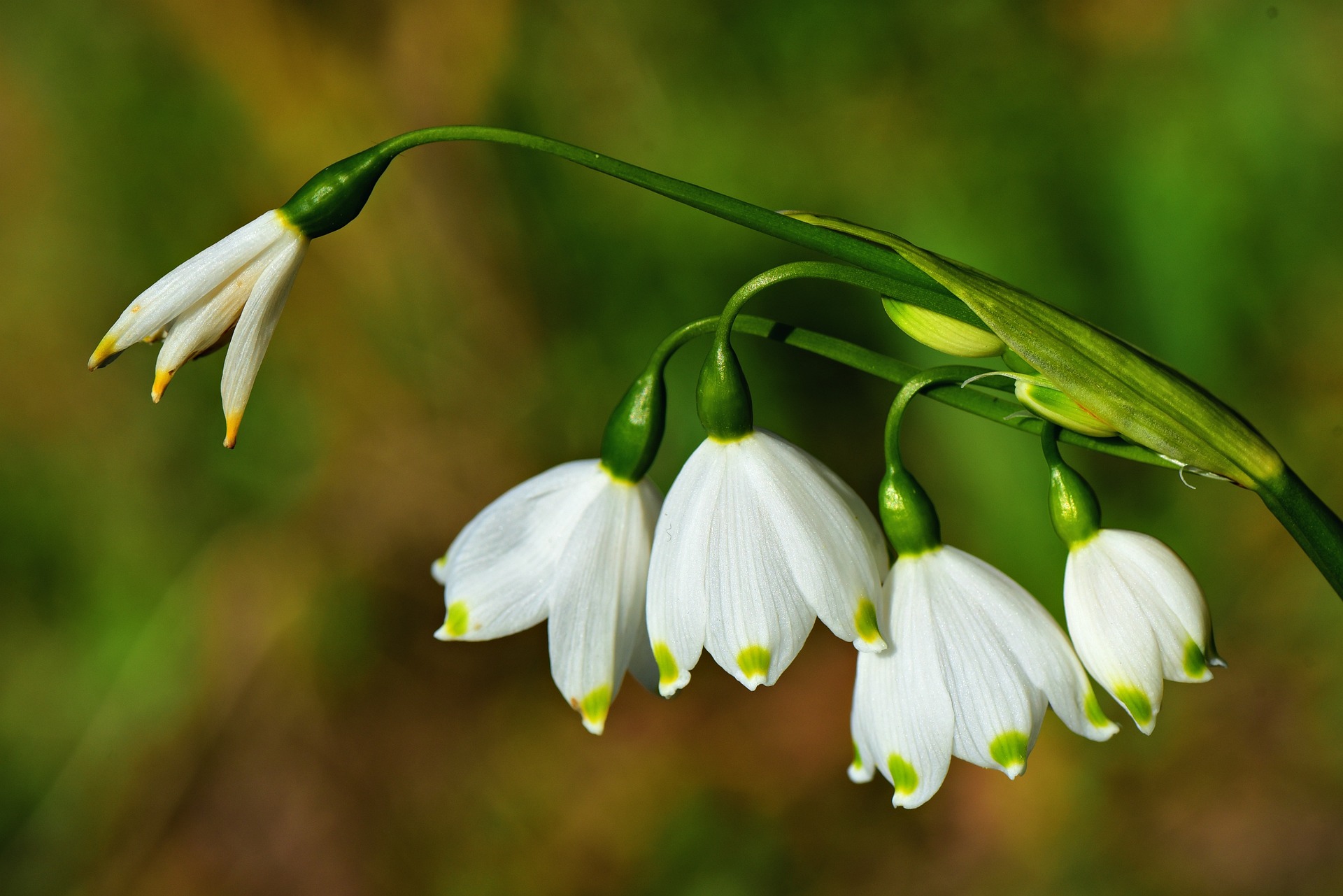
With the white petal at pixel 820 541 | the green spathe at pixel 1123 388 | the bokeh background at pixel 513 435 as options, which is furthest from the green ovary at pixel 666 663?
the bokeh background at pixel 513 435

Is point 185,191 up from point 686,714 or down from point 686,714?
up

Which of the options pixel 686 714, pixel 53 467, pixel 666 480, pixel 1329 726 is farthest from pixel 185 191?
pixel 1329 726

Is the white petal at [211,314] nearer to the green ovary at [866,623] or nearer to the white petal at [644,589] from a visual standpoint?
the white petal at [644,589]

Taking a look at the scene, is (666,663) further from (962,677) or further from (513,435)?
(513,435)

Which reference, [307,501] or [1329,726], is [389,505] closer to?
[307,501]

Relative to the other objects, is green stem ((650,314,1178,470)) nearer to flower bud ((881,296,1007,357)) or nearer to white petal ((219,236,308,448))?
flower bud ((881,296,1007,357))

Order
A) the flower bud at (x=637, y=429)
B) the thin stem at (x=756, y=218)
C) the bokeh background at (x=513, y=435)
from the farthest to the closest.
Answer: the bokeh background at (x=513, y=435)
the flower bud at (x=637, y=429)
the thin stem at (x=756, y=218)

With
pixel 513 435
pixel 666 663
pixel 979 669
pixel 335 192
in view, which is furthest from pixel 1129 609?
pixel 513 435
